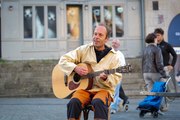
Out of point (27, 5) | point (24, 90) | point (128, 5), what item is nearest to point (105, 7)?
point (128, 5)

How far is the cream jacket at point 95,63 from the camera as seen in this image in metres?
6.97

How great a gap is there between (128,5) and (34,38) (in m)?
5.16

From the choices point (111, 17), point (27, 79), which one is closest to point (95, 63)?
point (27, 79)

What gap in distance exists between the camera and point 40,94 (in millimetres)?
19125

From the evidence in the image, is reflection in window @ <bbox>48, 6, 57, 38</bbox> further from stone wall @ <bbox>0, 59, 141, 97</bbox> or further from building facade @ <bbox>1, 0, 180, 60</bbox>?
stone wall @ <bbox>0, 59, 141, 97</bbox>

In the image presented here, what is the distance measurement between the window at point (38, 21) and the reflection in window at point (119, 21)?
326 centimetres

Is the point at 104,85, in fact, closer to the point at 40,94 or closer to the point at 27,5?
the point at 40,94

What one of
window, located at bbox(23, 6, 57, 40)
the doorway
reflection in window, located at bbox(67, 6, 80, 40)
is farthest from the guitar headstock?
reflection in window, located at bbox(67, 6, 80, 40)

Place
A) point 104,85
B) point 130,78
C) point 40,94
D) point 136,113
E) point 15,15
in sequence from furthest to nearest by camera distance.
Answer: point 15,15 < point 130,78 < point 40,94 < point 136,113 < point 104,85

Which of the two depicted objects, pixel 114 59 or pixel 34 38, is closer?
pixel 114 59

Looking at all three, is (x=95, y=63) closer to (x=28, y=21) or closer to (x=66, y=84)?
(x=66, y=84)

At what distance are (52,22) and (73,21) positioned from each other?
1101mm

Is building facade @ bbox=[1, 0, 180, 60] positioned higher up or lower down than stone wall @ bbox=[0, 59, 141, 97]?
higher up

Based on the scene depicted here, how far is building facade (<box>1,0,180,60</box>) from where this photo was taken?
85.2 ft
